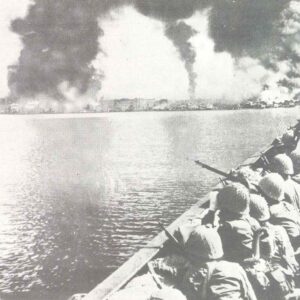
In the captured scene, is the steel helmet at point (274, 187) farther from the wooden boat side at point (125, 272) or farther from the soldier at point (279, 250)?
the wooden boat side at point (125, 272)

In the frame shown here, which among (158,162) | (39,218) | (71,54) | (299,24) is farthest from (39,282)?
(158,162)

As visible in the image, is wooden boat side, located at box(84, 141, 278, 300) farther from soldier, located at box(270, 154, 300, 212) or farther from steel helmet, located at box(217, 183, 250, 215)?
soldier, located at box(270, 154, 300, 212)

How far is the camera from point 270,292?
378 centimetres

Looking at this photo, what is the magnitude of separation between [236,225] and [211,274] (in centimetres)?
105

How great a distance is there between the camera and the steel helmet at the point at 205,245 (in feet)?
10.0

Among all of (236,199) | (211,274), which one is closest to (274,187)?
(236,199)

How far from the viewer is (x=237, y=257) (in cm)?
397

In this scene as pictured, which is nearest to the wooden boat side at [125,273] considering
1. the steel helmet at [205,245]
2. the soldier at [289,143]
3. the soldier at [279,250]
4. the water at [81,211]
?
the steel helmet at [205,245]

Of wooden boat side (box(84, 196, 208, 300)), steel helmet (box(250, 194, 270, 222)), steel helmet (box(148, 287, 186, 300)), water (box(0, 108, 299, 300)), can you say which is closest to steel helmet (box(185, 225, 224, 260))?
steel helmet (box(148, 287, 186, 300))

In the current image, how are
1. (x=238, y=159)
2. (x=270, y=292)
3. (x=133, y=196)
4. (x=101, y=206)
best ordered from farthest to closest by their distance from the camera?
(x=238, y=159) < (x=133, y=196) < (x=101, y=206) < (x=270, y=292)

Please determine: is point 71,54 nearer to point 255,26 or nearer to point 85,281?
point 255,26

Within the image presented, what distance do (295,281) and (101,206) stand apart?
15.5 metres

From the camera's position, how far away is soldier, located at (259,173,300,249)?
177 inches

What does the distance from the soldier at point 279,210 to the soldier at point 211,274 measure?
63.4 inches
